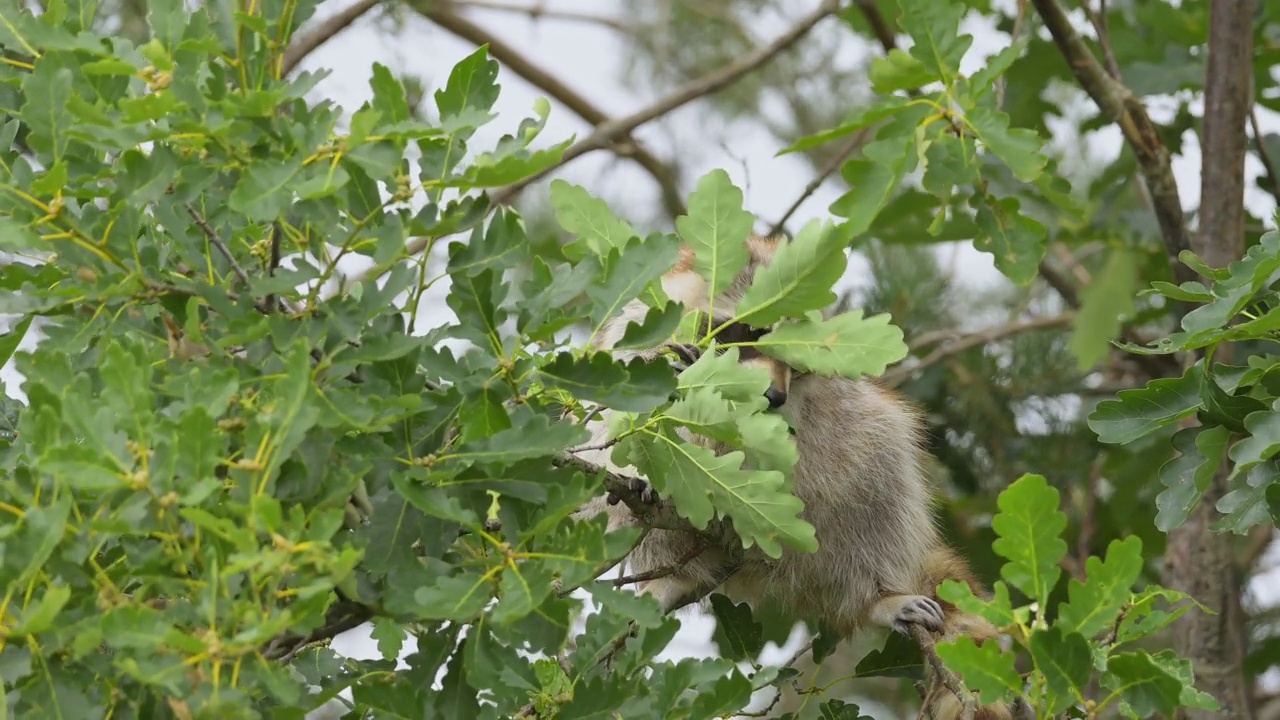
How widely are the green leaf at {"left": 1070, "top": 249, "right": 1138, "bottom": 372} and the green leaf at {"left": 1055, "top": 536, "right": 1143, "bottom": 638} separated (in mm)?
2257

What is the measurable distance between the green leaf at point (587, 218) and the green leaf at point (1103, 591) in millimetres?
865

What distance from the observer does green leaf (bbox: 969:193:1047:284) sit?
284cm

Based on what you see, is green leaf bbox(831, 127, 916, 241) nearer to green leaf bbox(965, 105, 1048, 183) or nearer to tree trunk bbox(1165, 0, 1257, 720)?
green leaf bbox(965, 105, 1048, 183)

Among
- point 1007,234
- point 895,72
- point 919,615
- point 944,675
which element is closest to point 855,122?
point 895,72

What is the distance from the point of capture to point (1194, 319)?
212 cm

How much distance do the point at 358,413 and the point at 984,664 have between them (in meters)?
0.83

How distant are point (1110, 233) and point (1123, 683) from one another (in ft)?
8.71

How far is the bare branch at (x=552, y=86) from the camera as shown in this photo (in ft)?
18.5

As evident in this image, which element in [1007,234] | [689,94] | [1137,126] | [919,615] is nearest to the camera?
[1007,234]

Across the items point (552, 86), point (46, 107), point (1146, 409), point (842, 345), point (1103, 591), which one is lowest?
point (1103, 591)

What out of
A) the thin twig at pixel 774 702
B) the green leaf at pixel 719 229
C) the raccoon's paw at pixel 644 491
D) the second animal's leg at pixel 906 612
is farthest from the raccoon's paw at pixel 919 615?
the green leaf at pixel 719 229

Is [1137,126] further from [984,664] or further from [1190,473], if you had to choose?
[984,664]

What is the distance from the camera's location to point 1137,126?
3680 mm

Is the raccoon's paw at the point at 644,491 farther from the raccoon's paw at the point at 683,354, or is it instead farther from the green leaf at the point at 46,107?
the green leaf at the point at 46,107
